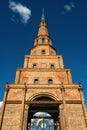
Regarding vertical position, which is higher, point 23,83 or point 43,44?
point 43,44

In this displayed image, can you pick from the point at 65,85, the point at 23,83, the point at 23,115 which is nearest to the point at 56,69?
the point at 65,85

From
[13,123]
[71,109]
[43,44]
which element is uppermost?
[43,44]

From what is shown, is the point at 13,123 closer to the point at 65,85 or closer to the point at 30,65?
the point at 65,85

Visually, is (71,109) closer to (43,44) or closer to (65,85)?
(65,85)

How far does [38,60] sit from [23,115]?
37.6ft

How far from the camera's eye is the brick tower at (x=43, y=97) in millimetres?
17562

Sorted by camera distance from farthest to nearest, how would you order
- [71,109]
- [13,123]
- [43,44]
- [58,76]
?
[43,44] < [58,76] < [71,109] < [13,123]

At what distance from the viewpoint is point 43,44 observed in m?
30.6

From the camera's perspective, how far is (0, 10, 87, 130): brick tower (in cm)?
1756

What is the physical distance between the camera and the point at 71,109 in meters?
18.6

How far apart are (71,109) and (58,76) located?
20.3ft

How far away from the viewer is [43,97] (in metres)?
20.8

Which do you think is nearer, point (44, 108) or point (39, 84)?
point (39, 84)

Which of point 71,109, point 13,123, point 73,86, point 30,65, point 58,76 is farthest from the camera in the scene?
point 30,65
